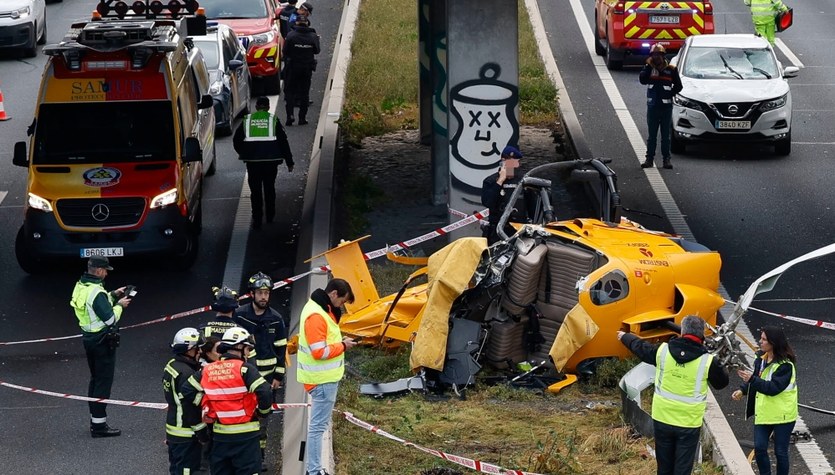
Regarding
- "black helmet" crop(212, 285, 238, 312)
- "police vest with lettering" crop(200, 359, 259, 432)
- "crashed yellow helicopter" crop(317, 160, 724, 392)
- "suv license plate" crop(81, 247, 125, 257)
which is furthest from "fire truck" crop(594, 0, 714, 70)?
"police vest with lettering" crop(200, 359, 259, 432)

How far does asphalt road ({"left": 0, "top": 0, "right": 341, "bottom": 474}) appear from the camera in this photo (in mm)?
12125

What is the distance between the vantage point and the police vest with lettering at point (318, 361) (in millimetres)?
10414

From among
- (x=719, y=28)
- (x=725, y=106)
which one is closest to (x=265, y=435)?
(x=725, y=106)

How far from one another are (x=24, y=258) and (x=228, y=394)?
8406mm

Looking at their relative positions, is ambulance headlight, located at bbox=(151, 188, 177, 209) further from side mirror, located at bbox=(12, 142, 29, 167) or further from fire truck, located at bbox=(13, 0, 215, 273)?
side mirror, located at bbox=(12, 142, 29, 167)

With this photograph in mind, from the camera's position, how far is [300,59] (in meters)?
24.9

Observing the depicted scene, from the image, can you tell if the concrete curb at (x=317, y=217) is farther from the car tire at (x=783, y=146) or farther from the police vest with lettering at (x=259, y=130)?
the car tire at (x=783, y=146)

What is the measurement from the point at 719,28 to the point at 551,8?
4884 millimetres

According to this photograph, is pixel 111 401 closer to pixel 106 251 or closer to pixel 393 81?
pixel 106 251

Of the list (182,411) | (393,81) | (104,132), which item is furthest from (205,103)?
(182,411)

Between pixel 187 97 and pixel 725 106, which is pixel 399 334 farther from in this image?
pixel 725 106

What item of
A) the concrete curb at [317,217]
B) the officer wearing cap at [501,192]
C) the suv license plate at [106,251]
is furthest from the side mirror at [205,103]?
the officer wearing cap at [501,192]

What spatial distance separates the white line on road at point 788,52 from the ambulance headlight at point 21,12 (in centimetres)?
1564

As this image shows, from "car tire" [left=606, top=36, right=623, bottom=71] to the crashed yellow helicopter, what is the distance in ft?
55.1
